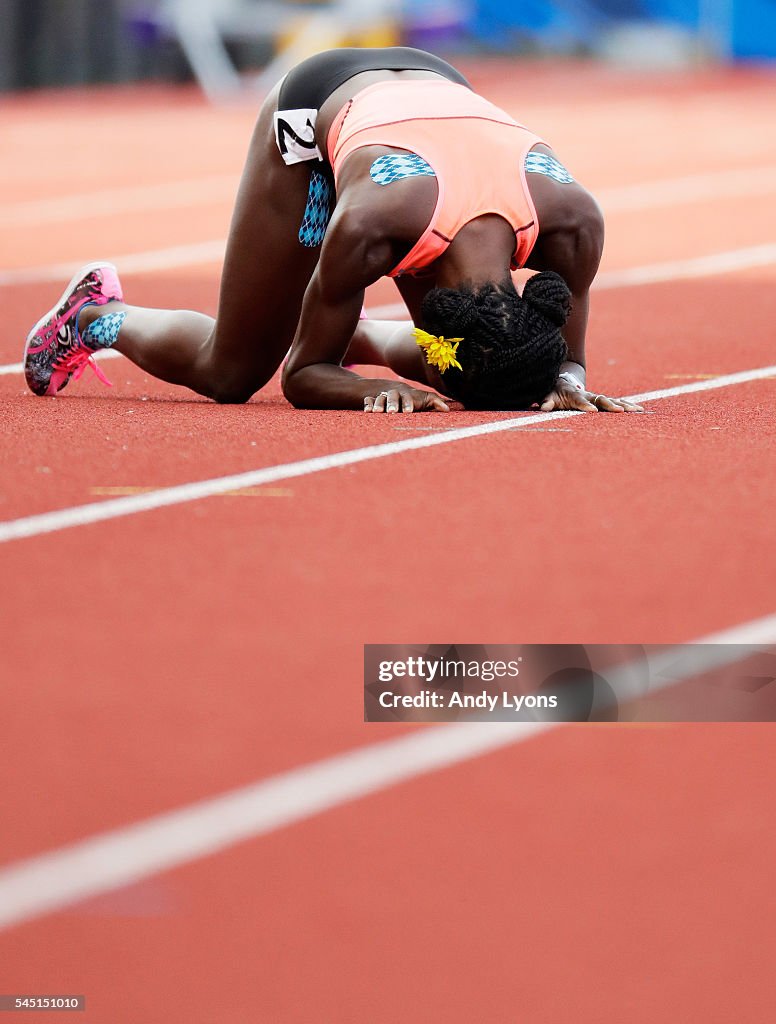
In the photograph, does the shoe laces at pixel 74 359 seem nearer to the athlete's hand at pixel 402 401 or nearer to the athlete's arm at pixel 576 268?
the athlete's hand at pixel 402 401

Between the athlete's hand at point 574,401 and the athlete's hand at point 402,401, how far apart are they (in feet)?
0.92

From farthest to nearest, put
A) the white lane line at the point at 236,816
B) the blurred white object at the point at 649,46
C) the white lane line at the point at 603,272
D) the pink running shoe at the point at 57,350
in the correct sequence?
the blurred white object at the point at 649,46
the white lane line at the point at 603,272
the pink running shoe at the point at 57,350
the white lane line at the point at 236,816

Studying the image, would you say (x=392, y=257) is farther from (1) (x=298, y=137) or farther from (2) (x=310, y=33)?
(2) (x=310, y=33)

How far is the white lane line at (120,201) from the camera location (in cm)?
1173

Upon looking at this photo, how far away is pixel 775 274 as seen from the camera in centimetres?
897

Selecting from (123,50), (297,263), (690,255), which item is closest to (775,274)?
(690,255)

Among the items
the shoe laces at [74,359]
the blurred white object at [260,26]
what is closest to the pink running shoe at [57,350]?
the shoe laces at [74,359]

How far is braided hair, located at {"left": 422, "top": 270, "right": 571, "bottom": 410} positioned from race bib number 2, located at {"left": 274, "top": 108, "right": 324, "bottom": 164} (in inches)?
27.6

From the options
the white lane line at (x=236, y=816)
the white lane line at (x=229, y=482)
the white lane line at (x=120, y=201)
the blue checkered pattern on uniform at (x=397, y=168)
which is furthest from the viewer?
the white lane line at (x=120, y=201)

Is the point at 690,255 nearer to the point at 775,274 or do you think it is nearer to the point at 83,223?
the point at 775,274

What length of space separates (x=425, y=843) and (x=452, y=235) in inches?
94.9

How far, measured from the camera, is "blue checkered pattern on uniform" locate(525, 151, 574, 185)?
4.77 metres

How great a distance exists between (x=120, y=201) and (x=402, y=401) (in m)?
8.08

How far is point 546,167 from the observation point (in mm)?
4809
